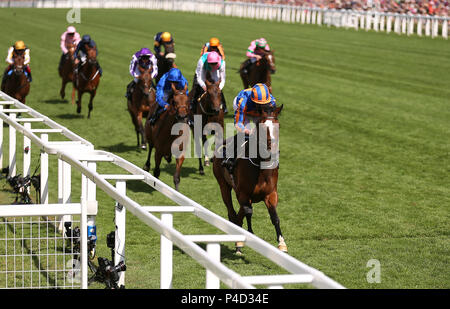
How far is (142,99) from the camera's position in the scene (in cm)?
1354

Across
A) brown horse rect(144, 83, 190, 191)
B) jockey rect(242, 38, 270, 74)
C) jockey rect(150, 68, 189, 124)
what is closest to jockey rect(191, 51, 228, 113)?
jockey rect(150, 68, 189, 124)

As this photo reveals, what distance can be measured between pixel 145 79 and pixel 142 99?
0.50 meters

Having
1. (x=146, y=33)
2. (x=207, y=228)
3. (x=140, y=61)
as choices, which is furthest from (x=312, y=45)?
(x=207, y=228)

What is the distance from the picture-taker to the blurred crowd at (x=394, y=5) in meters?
31.9

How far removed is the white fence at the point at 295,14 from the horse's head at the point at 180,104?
22591mm

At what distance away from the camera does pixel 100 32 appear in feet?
111

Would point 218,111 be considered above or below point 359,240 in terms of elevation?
above

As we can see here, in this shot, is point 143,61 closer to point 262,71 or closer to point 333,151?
point 262,71

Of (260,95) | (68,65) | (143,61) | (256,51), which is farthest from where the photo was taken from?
(68,65)

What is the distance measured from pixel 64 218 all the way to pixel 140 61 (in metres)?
5.48

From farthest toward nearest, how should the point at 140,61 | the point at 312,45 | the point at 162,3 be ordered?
1. the point at 162,3
2. the point at 312,45
3. the point at 140,61

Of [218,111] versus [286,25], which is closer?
[218,111]

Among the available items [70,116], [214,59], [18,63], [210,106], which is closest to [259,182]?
[214,59]

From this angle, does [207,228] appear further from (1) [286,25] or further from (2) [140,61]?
(1) [286,25]
